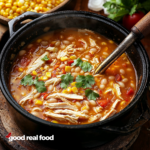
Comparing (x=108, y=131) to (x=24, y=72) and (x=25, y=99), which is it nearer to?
(x=25, y=99)

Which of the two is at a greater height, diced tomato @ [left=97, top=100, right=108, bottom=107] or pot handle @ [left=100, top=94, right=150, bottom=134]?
pot handle @ [left=100, top=94, right=150, bottom=134]

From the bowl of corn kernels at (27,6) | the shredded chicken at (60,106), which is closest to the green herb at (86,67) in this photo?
the shredded chicken at (60,106)

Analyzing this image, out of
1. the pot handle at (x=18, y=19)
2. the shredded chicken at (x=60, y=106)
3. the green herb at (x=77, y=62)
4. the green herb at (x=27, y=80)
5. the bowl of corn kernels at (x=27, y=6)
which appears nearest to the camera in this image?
the shredded chicken at (x=60, y=106)

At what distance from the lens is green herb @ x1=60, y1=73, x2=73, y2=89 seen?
3318 millimetres

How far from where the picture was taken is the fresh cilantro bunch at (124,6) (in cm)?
423

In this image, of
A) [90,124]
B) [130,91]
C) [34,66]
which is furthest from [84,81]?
[90,124]

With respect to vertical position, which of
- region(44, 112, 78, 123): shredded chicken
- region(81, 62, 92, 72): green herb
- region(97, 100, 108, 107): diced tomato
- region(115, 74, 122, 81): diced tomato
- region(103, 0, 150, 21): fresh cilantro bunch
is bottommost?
region(44, 112, 78, 123): shredded chicken

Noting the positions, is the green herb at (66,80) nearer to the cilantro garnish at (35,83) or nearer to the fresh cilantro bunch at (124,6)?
the cilantro garnish at (35,83)

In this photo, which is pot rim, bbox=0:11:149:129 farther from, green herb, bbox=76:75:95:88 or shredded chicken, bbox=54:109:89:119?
green herb, bbox=76:75:95:88

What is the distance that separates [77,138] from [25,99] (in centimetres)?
92

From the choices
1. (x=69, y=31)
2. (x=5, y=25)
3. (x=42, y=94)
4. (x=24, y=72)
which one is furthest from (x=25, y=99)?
(x=5, y=25)

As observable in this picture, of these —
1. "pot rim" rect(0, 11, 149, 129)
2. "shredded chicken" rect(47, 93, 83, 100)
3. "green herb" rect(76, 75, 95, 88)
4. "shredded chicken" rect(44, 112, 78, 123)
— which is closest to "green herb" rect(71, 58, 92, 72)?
"green herb" rect(76, 75, 95, 88)

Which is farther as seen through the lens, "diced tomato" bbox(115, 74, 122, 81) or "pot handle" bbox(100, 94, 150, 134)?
"diced tomato" bbox(115, 74, 122, 81)

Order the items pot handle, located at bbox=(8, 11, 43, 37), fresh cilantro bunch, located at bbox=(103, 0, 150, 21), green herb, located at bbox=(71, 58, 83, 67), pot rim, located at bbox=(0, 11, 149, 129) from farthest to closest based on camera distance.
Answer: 1. fresh cilantro bunch, located at bbox=(103, 0, 150, 21)
2. green herb, located at bbox=(71, 58, 83, 67)
3. pot handle, located at bbox=(8, 11, 43, 37)
4. pot rim, located at bbox=(0, 11, 149, 129)
